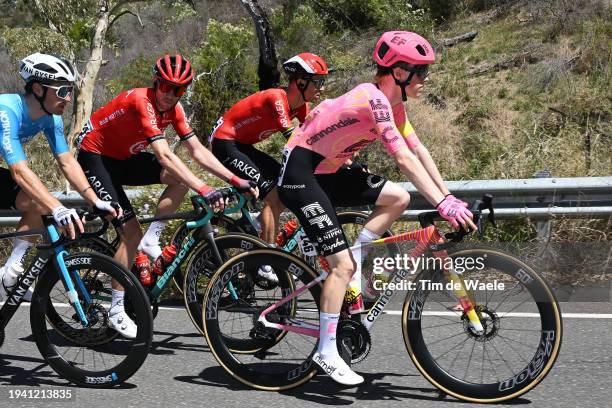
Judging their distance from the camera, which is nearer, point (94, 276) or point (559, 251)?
point (94, 276)

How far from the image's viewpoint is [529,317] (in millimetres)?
5055

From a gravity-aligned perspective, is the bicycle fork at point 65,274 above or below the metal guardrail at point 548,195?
below

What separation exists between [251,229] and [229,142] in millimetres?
1051

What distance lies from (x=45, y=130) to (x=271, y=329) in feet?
6.70

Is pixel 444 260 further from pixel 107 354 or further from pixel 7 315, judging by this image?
pixel 7 315

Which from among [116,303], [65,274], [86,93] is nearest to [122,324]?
[116,303]

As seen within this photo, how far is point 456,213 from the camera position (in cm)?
483

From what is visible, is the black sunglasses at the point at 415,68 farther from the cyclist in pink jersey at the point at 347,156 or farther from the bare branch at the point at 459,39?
the bare branch at the point at 459,39

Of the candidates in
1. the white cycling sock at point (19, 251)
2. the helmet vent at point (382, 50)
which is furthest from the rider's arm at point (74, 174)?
the helmet vent at point (382, 50)

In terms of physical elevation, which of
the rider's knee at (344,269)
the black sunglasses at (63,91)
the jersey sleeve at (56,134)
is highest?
the black sunglasses at (63,91)

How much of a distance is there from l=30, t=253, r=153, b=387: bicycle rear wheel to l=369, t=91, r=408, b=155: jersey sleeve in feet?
5.58

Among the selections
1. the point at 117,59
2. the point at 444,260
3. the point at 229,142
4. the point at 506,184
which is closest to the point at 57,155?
the point at 229,142

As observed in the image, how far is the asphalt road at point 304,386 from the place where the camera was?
17.1 ft

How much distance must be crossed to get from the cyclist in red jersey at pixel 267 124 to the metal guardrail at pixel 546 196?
1403 millimetres
